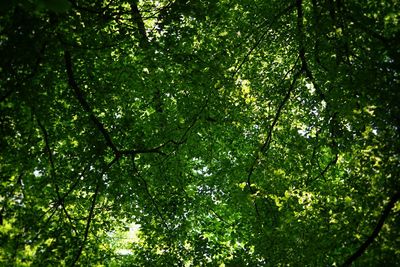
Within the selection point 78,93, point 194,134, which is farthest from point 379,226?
point 194,134

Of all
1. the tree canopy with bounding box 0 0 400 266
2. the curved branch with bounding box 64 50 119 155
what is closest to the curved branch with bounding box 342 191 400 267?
the tree canopy with bounding box 0 0 400 266

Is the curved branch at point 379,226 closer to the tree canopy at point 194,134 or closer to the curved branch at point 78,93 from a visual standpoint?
the tree canopy at point 194,134

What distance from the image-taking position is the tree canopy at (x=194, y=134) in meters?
6.28

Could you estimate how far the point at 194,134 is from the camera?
11.5 meters

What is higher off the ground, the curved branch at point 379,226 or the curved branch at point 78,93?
the curved branch at point 78,93

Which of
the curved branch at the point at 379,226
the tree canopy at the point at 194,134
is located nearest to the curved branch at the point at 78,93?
the tree canopy at the point at 194,134

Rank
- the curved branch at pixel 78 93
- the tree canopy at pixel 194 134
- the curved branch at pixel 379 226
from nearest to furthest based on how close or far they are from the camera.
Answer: the curved branch at pixel 379 226 < the tree canopy at pixel 194 134 < the curved branch at pixel 78 93

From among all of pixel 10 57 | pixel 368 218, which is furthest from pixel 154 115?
pixel 368 218

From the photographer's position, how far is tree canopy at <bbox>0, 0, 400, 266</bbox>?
6277 mm

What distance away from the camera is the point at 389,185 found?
594cm

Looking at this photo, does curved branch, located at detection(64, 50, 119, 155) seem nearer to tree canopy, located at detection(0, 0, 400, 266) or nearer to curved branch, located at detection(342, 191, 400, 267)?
tree canopy, located at detection(0, 0, 400, 266)

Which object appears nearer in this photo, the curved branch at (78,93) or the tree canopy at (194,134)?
the tree canopy at (194,134)

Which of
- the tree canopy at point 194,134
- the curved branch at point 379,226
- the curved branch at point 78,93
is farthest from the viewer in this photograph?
the curved branch at point 78,93

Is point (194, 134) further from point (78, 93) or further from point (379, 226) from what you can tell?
point (379, 226)
